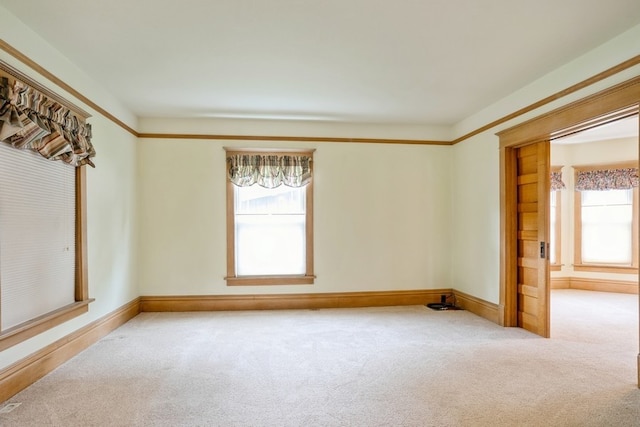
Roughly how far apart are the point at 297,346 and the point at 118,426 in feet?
5.62

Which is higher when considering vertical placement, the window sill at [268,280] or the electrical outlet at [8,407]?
the window sill at [268,280]

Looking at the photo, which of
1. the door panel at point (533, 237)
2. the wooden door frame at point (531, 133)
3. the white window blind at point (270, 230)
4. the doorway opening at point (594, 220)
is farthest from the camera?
the doorway opening at point (594, 220)

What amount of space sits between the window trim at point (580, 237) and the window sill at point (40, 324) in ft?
25.9

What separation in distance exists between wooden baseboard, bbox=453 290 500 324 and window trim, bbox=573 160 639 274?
3311 millimetres

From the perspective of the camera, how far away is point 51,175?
3055 mm

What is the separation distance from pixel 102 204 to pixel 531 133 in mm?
4666

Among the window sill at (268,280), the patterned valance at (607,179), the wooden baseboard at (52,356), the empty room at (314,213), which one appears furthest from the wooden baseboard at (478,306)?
the wooden baseboard at (52,356)

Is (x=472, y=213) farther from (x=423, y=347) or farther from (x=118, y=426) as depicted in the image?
(x=118, y=426)

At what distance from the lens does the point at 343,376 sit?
286 cm

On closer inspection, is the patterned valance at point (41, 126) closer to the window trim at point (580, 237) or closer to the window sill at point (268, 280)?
the window sill at point (268, 280)

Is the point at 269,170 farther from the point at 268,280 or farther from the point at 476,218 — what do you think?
the point at 476,218

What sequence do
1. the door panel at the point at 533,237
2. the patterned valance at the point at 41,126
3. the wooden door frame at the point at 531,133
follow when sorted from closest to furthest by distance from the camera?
the patterned valance at the point at 41,126 < the wooden door frame at the point at 531,133 < the door panel at the point at 533,237

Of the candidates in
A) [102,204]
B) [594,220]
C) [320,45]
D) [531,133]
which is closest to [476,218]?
[531,133]

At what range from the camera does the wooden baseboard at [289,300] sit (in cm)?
495
